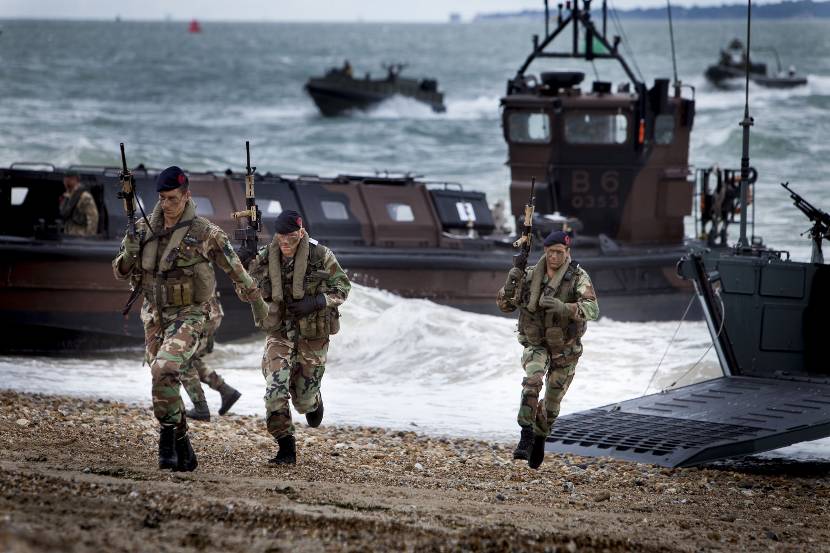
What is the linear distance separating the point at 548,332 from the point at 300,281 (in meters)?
1.51

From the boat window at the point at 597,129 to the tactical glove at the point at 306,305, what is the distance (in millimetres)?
8747

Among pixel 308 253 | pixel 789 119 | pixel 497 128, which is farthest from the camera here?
pixel 497 128

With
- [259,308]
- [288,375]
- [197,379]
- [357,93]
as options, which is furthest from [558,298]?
[357,93]

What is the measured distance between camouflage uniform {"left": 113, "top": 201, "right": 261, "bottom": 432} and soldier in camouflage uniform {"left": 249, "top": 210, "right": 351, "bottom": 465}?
547mm

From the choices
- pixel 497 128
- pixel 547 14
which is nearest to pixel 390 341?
pixel 547 14

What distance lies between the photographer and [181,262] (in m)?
7.84

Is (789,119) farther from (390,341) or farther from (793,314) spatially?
(793,314)

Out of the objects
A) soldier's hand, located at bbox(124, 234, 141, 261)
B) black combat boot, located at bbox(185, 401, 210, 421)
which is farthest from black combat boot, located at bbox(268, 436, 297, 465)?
black combat boot, located at bbox(185, 401, 210, 421)

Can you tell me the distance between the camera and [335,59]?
112m

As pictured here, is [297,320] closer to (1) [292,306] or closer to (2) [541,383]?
(1) [292,306]

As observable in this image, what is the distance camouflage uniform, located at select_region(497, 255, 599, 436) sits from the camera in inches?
346

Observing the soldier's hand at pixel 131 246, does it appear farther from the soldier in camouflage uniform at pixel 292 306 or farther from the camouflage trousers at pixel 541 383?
the camouflage trousers at pixel 541 383

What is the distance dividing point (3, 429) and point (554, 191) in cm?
896

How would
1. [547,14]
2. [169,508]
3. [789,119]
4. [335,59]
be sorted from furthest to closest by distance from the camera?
[335,59] < [789,119] < [547,14] < [169,508]
